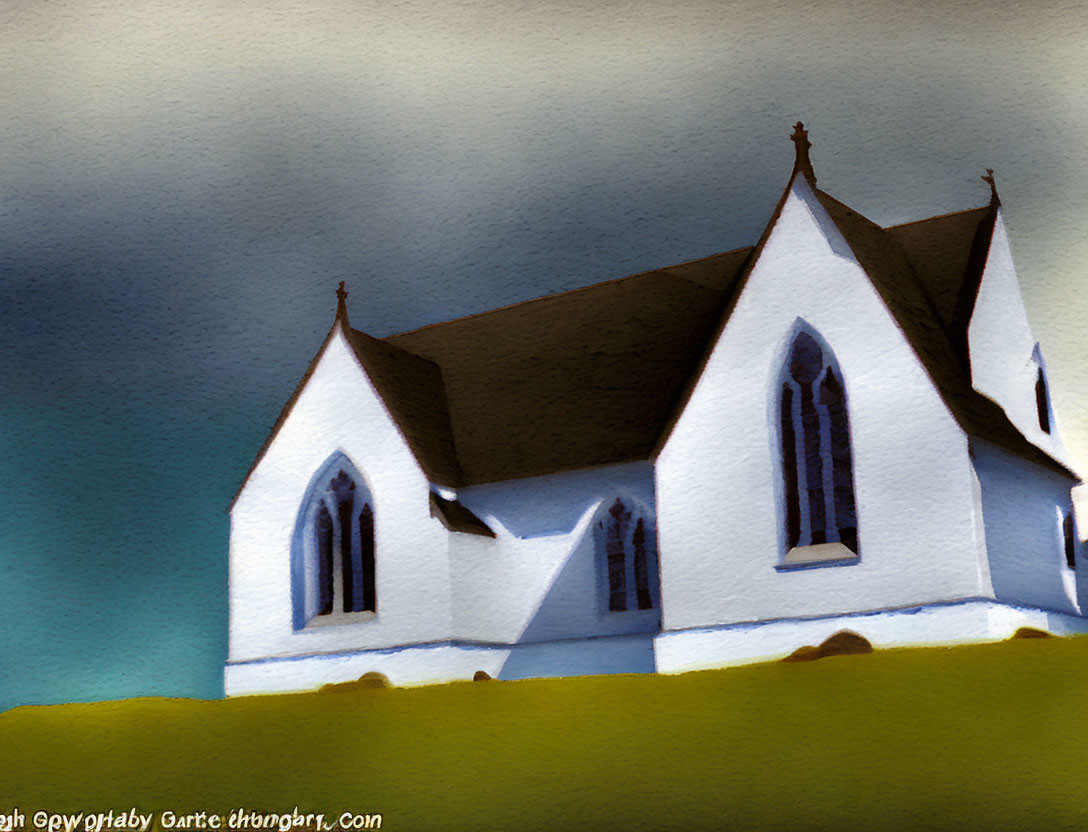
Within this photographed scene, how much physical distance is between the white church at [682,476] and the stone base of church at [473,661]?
0.22 ft

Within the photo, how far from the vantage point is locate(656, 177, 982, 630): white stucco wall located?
92.3 ft

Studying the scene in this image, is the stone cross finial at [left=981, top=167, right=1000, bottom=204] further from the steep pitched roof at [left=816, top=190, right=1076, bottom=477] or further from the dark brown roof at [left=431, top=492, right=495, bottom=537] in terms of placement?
the dark brown roof at [left=431, top=492, right=495, bottom=537]

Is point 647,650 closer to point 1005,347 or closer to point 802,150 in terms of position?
point 1005,347

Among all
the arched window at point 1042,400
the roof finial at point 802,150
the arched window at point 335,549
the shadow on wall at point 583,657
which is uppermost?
the roof finial at point 802,150

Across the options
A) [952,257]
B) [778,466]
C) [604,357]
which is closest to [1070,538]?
[952,257]

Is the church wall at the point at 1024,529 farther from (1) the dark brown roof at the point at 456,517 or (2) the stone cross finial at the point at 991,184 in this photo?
(1) the dark brown roof at the point at 456,517

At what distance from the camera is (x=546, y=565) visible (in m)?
35.6

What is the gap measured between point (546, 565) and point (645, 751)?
14.4m

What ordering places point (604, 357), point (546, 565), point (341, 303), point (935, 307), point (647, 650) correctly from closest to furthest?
point (935, 307) < point (647, 650) < point (546, 565) < point (604, 357) < point (341, 303)

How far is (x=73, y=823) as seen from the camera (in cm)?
2102

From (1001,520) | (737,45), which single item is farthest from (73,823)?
(1001,520)

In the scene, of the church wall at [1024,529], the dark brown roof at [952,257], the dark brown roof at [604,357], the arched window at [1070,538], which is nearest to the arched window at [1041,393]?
the dark brown roof at [604,357]

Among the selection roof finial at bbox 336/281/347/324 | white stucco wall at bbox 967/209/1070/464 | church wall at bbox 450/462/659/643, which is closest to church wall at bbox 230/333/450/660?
roof finial at bbox 336/281/347/324

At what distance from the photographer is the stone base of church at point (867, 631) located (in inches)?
1078
